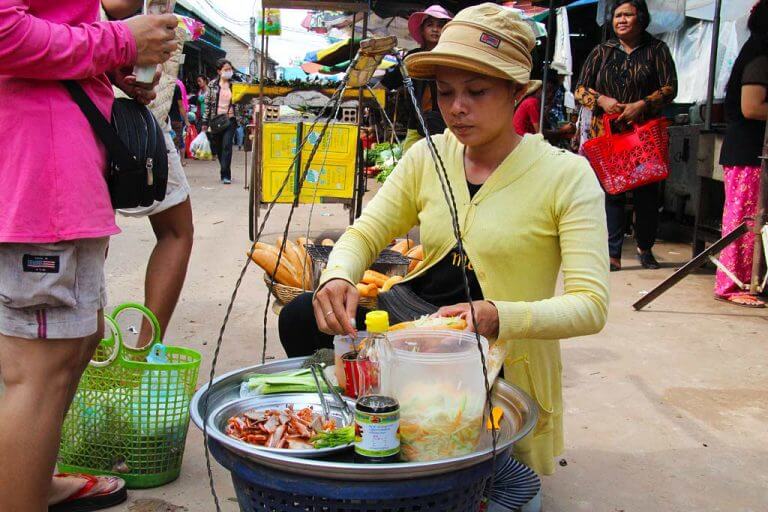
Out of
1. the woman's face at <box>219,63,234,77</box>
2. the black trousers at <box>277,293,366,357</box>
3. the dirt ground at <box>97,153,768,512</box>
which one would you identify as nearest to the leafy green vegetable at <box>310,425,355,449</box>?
the black trousers at <box>277,293,366,357</box>

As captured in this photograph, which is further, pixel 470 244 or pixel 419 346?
pixel 470 244

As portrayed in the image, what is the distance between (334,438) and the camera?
4.99ft

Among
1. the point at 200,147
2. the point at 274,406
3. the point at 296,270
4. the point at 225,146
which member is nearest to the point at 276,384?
the point at 274,406

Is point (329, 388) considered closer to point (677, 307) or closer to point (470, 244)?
point (470, 244)

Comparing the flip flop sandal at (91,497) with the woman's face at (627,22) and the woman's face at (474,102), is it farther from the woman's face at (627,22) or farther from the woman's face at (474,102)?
the woman's face at (627,22)

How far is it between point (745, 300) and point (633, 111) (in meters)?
1.64

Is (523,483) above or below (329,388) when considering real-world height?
below

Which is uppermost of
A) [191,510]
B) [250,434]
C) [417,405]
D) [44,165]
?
[44,165]

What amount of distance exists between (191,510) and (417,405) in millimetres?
1286

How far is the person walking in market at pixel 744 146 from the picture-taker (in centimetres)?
463

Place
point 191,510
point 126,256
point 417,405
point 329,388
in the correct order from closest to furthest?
point 417,405, point 329,388, point 191,510, point 126,256

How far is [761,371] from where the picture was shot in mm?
3750

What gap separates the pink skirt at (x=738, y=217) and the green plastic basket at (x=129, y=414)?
3.89 meters

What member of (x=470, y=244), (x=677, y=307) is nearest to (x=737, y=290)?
(x=677, y=307)
